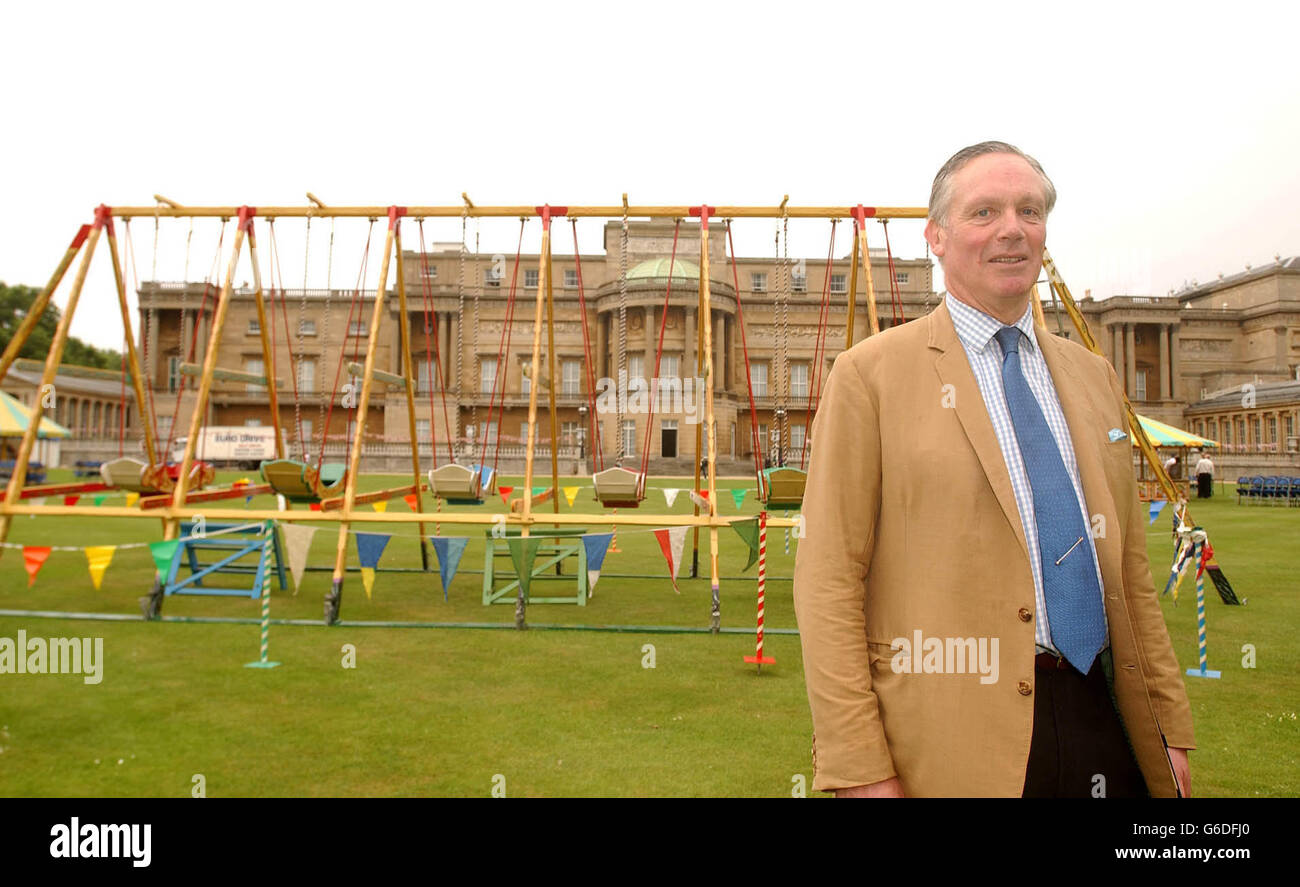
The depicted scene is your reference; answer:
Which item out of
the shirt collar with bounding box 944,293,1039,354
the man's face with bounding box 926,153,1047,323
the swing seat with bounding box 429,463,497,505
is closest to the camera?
the man's face with bounding box 926,153,1047,323

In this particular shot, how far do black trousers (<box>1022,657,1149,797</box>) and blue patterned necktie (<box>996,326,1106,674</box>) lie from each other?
0.08 m

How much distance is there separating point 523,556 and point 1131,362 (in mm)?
66122

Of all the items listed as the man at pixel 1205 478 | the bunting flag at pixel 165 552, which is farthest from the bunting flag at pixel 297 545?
the man at pixel 1205 478

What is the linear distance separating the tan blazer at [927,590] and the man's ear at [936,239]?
0.31m

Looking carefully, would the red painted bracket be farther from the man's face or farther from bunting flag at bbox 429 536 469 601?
the man's face

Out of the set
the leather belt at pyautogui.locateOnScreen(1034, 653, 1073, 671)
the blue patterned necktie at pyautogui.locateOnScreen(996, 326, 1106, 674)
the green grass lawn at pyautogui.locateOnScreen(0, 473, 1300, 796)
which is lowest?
the green grass lawn at pyautogui.locateOnScreen(0, 473, 1300, 796)

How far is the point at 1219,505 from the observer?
30.6 metres

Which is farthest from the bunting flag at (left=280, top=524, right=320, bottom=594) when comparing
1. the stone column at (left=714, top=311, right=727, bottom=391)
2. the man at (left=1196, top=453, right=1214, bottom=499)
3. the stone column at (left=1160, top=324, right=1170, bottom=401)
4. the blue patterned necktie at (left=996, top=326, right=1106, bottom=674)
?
the stone column at (left=1160, top=324, right=1170, bottom=401)

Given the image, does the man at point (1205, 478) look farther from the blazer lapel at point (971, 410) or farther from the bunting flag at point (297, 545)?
the blazer lapel at point (971, 410)

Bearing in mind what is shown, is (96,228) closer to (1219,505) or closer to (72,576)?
(72,576)

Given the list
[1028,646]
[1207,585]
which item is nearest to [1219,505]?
[1207,585]

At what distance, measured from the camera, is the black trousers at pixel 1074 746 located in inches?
79.7

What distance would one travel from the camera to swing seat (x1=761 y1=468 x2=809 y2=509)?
35.0ft
